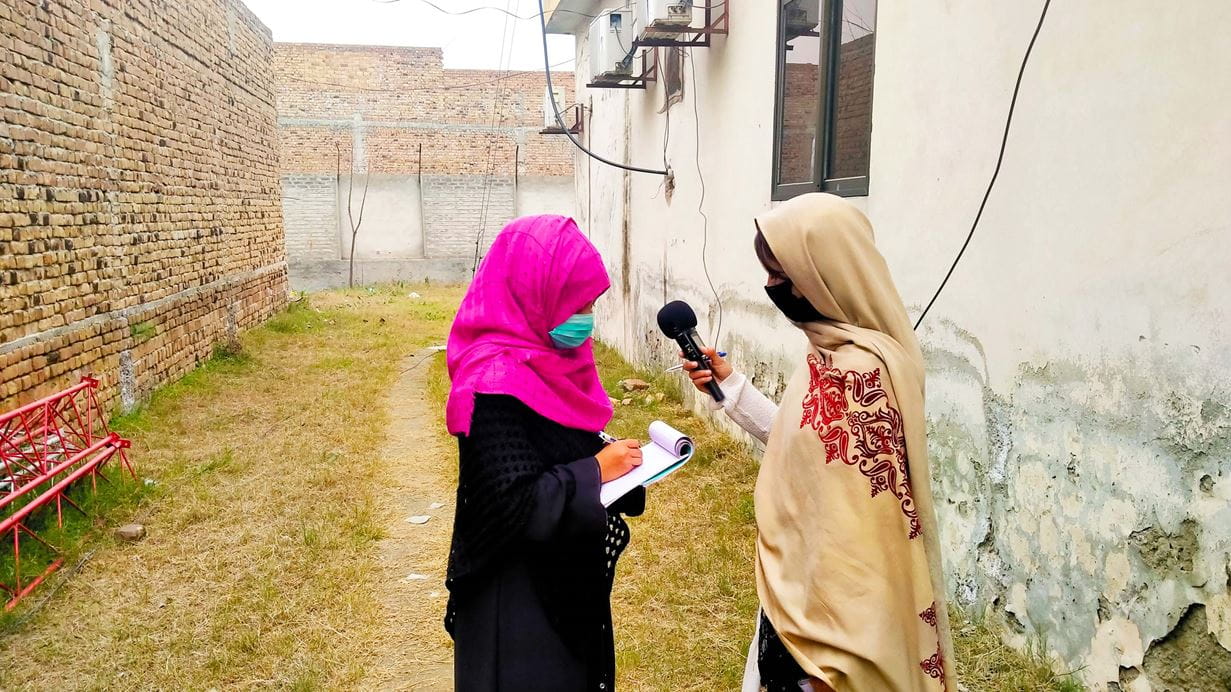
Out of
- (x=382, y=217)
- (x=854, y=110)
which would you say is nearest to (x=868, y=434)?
(x=854, y=110)

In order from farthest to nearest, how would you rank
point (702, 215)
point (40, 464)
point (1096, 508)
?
point (702, 215) → point (40, 464) → point (1096, 508)

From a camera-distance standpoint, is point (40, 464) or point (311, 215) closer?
point (40, 464)

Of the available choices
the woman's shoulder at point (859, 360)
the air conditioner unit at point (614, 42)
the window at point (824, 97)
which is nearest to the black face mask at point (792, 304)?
the woman's shoulder at point (859, 360)

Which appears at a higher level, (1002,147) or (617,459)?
(1002,147)

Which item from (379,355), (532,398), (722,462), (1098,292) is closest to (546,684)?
(532,398)

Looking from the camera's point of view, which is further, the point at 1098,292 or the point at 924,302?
the point at 924,302

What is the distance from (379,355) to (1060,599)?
8.52 metres

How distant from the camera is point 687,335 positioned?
2145mm

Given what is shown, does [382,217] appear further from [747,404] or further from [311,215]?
[747,404]

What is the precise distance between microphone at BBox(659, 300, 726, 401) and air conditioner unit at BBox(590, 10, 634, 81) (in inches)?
216

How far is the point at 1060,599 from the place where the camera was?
2443 millimetres

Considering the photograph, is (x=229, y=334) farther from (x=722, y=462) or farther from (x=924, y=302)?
(x=924, y=302)

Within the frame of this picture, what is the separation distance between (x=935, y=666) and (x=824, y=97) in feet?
10.4

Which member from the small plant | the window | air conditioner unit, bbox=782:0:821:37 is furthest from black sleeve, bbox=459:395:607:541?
the small plant
